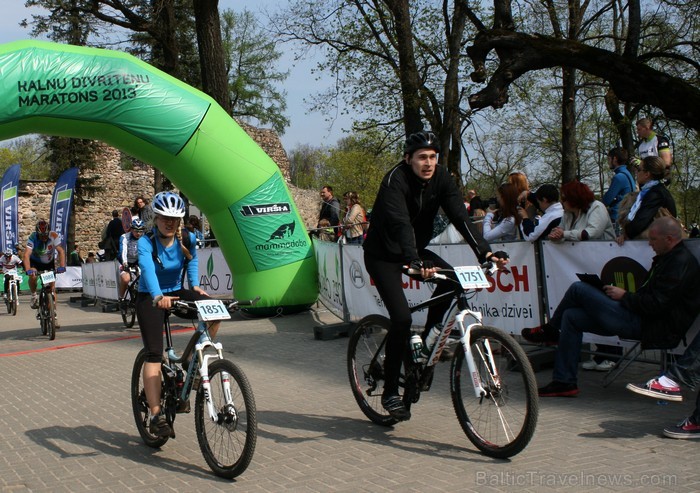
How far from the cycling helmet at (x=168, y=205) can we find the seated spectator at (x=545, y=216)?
3842mm

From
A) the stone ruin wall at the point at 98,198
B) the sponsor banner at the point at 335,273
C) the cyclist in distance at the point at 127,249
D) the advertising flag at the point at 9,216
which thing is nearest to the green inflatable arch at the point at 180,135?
the sponsor banner at the point at 335,273

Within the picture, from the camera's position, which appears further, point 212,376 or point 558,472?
point 212,376

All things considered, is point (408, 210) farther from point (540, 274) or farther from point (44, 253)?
point (44, 253)

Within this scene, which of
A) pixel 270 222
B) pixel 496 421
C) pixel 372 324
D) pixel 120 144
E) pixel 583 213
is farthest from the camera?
pixel 270 222

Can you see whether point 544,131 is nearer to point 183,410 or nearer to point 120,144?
point 120,144

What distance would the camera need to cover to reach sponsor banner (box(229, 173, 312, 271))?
534 inches

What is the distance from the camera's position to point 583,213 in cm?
783

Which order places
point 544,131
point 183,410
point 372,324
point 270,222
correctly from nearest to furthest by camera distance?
point 183,410, point 372,324, point 270,222, point 544,131

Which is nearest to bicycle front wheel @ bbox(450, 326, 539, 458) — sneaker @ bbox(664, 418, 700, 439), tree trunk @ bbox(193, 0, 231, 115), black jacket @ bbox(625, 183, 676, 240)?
sneaker @ bbox(664, 418, 700, 439)

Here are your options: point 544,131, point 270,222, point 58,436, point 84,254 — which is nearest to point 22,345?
point 270,222

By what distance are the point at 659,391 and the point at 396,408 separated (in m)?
1.86

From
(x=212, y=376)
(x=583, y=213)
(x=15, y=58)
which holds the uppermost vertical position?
(x=15, y=58)

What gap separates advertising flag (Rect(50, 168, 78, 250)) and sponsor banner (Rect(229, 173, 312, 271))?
6.98 meters

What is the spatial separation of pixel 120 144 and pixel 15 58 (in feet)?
6.67
